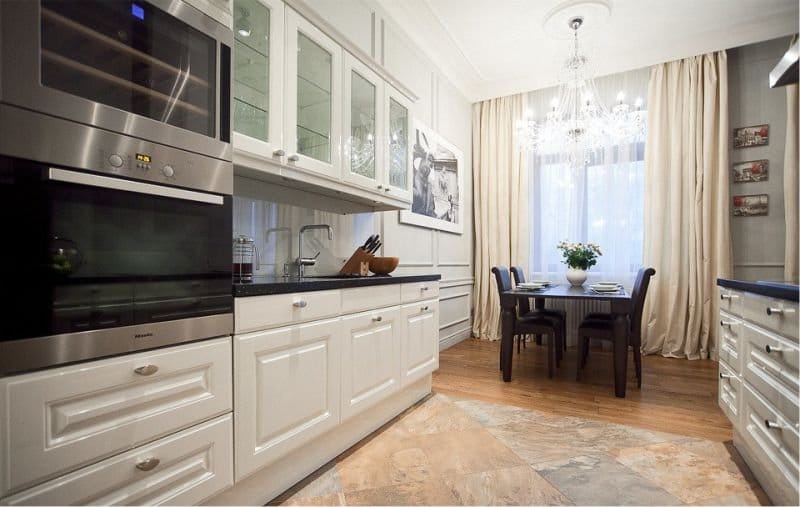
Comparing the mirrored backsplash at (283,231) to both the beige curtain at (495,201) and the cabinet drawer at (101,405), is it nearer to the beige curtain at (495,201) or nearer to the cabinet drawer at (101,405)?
the cabinet drawer at (101,405)

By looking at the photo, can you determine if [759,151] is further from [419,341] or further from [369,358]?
[369,358]

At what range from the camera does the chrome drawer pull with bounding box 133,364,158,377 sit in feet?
3.92

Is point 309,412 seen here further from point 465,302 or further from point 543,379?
point 465,302

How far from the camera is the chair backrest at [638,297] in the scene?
3131 mm

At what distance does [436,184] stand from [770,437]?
3399 millimetres

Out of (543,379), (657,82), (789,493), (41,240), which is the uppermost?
Result: (657,82)

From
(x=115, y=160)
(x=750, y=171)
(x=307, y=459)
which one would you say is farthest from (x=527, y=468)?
(x=750, y=171)

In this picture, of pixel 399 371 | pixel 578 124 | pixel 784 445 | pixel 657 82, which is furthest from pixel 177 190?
pixel 657 82

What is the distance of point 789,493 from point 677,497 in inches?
15.3

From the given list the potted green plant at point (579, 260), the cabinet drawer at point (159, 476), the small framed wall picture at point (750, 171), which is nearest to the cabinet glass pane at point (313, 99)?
the cabinet drawer at point (159, 476)

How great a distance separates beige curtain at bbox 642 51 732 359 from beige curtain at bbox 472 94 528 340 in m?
1.37

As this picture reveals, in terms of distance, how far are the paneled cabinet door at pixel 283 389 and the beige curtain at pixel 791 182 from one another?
14.4 ft

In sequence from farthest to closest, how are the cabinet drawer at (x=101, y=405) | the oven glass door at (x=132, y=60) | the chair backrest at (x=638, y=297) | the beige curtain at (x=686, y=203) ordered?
the beige curtain at (x=686, y=203), the chair backrest at (x=638, y=297), the oven glass door at (x=132, y=60), the cabinet drawer at (x=101, y=405)

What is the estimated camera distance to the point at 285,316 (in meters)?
1.66
